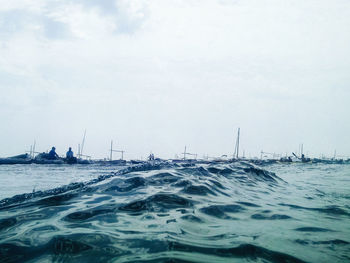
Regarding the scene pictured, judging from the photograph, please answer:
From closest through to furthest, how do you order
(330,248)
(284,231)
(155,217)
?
(330,248) < (284,231) < (155,217)

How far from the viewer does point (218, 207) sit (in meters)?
3.79

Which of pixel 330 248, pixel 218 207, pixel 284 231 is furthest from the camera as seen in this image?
pixel 218 207

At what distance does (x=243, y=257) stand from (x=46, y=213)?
2916mm

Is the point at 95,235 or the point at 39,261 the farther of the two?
the point at 95,235

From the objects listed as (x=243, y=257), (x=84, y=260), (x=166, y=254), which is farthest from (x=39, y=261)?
(x=243, y=257)

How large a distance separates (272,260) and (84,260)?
155 cm

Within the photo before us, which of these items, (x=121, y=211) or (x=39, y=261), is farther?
(x=121, y=211)

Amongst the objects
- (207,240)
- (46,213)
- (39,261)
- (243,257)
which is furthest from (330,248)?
(46,213)

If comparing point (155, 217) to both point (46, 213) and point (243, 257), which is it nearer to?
point (243, 257)

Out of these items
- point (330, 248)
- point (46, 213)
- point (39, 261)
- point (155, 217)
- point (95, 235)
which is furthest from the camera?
point (46, 213)

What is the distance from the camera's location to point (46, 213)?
11.0 ft

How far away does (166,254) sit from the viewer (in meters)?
1.89

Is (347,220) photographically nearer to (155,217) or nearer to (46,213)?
(155,217)

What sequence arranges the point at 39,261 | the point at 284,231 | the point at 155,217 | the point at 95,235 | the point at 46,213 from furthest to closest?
the point at 46,213 < the point at 155,217 < the point at 284,231 < the point at 95,235 < the point at 39,261
